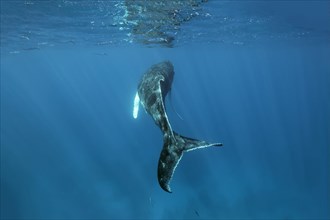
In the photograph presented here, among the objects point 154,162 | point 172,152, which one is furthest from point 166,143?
point 154,162

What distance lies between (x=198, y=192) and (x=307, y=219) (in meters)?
7.87

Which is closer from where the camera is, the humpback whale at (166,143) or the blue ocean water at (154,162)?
the humpback whale at (166,143)

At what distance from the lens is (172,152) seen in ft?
22.9

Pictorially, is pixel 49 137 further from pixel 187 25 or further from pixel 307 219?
pixel 307 219

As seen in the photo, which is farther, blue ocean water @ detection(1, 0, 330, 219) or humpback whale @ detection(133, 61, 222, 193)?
blue ocean water @ detection(1, 0, 330, 219)

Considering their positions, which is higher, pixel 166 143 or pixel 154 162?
pixel 166 143

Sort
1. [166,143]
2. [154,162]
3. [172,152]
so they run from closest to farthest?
[172,152] < [166,143] < [154,162]

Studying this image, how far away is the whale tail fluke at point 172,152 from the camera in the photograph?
22.1ft

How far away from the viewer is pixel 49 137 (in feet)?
123

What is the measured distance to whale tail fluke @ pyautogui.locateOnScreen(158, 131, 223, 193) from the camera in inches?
265

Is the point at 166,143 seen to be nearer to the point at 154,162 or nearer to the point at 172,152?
the point at 172,152

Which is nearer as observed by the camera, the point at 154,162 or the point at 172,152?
the point at 172,152

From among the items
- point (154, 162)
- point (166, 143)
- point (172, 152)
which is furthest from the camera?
point (154, 162)

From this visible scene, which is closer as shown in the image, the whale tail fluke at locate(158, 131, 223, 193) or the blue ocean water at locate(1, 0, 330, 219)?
the whale tail fluke at locate(158, 131, 223, 193)
